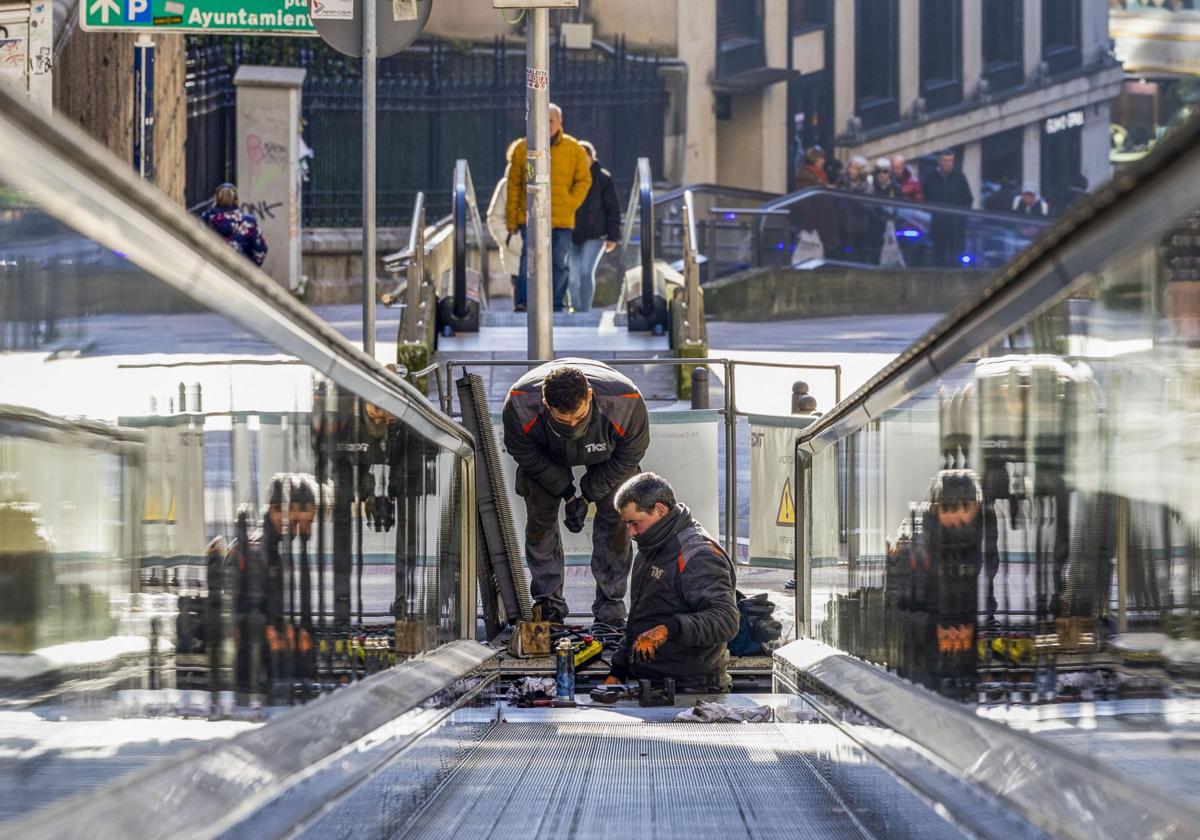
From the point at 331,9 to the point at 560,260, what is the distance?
6.23m

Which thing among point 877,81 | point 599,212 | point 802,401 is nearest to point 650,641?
point 802,401

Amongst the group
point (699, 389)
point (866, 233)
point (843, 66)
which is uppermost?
point (843, 66)

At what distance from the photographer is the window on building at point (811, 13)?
115 ft

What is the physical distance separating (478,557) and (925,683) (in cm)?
513

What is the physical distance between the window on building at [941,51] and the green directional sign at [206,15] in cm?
2739

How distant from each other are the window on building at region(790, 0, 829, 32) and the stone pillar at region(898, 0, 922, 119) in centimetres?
165

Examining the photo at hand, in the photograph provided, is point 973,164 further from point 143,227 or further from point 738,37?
point 143,227

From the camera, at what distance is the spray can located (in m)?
7.88

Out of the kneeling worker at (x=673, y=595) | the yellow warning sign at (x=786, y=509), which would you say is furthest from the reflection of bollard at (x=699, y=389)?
the kneeling worker at (x=673, y=595)

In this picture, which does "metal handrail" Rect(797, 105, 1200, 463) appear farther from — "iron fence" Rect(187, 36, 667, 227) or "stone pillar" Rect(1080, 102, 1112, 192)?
"stone pillar" Rect(1080, 102, 1112, 192)

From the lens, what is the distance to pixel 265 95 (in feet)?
77.0

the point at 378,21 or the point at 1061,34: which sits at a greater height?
the point at 1061,34

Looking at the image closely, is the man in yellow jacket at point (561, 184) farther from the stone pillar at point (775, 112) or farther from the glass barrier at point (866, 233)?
the stone pillar at point (775, 112)

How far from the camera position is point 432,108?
30.0 m
